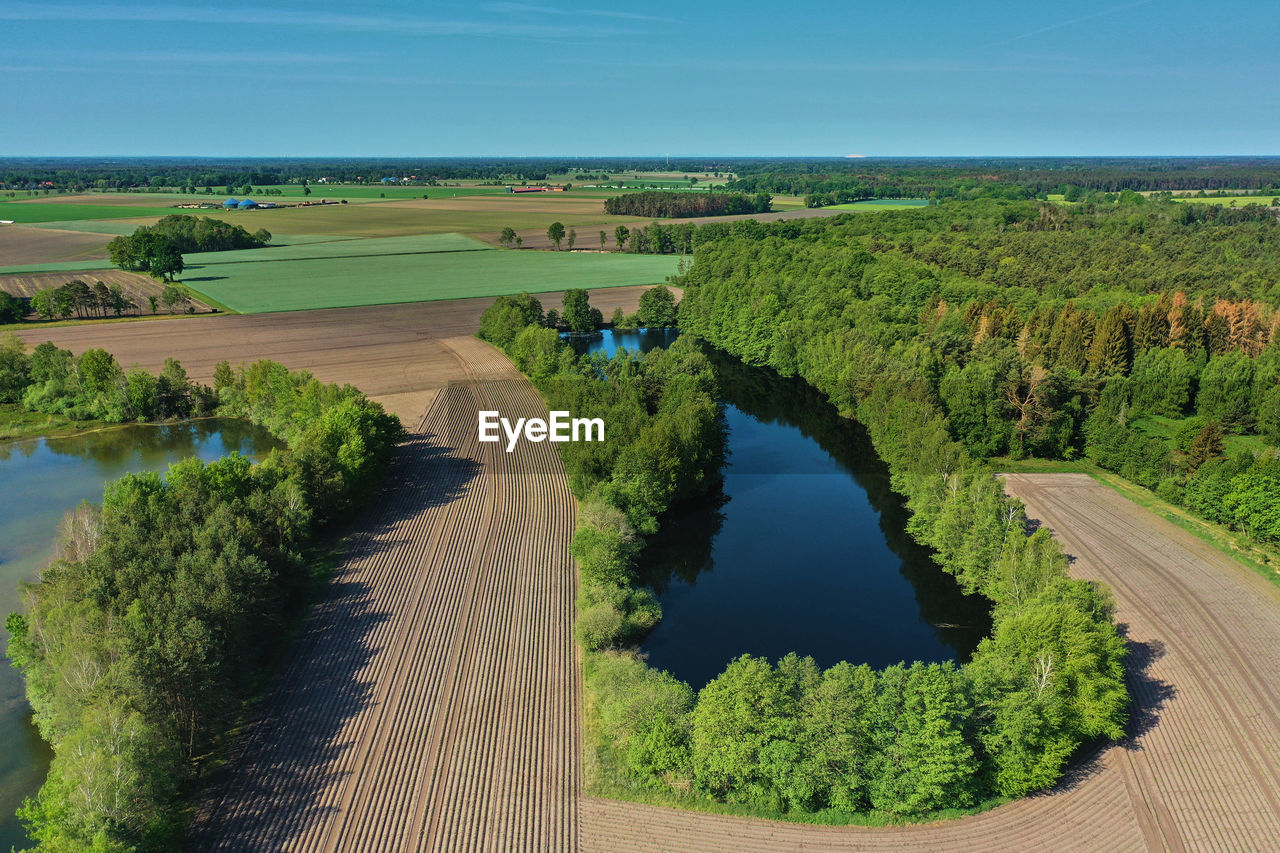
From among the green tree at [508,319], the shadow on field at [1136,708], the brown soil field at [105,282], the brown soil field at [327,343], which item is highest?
the brown soil field at [105,282]

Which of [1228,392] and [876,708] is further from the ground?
[1228,392]

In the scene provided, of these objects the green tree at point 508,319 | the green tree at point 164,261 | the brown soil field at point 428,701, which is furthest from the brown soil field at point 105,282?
the brown soil field at point 428,701

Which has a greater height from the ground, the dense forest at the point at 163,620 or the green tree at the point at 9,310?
the green tree at the point at 9,310

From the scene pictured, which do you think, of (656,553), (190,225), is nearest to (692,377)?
(656,553)

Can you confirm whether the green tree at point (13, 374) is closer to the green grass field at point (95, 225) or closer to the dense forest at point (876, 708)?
the dense forest at point (876, 708)

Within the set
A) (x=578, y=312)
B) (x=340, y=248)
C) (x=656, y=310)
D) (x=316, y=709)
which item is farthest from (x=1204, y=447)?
(x=340, y=248)

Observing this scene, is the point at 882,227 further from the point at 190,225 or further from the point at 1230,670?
the point at 190,225

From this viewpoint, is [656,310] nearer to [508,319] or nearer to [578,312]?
[578,312]
